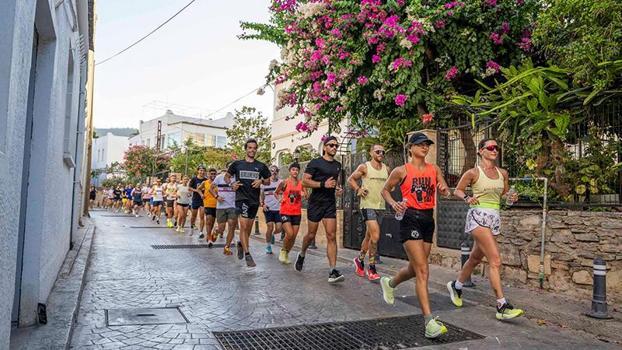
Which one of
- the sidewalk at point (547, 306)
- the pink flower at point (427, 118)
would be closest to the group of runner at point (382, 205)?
the sidewalk at point (547, 306)

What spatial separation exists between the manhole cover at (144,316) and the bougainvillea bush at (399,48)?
5.72 m

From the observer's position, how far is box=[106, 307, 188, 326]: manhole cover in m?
4.90

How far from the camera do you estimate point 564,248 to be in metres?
6.65

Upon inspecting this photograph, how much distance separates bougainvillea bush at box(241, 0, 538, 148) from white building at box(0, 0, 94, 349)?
4.69m

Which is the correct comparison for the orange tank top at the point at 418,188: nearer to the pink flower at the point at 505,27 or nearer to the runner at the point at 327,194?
the runner at the point at 327,194

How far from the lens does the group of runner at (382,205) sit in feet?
16.4

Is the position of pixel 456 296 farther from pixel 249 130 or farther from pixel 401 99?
pixel 249 130

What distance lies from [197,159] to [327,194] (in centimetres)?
3079

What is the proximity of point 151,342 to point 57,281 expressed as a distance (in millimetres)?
2727

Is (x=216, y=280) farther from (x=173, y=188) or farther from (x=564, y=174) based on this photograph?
(x=173, y=188)

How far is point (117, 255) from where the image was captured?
10.0 m

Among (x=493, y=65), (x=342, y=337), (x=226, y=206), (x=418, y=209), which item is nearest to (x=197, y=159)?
(x=226, y=206)

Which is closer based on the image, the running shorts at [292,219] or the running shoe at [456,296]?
the running shoe at [456,296]

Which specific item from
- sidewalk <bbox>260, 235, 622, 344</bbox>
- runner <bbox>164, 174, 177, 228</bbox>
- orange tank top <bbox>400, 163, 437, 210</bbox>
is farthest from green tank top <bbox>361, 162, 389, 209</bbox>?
runner <bbox>164, 174, 177, 228</bbox>
